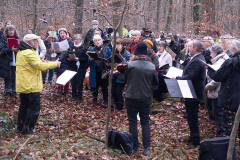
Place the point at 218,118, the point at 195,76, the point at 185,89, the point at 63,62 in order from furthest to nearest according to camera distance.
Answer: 1. the point at 63,62
2. the point at 218,118
3. the point at 195,76
4. the point at 185,89

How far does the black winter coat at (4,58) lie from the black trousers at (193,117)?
5853 mm

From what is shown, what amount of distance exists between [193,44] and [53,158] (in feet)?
12.8

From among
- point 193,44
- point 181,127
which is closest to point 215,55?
point 193,44

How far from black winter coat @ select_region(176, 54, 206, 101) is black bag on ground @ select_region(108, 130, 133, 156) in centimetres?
181

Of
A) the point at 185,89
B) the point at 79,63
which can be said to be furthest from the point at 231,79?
the point at 79,63

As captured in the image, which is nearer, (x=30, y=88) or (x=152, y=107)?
(x=30, y=88)

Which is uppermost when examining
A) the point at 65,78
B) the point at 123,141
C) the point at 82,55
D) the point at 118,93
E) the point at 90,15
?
the point at 90,15

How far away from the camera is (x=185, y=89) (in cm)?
583

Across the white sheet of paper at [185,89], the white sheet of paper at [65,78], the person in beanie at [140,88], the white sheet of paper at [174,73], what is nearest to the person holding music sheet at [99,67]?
the white sheet of paper at [65,78]

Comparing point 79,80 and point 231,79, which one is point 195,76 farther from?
point 79,80

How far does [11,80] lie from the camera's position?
9234mm

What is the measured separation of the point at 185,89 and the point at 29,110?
11.7 feet

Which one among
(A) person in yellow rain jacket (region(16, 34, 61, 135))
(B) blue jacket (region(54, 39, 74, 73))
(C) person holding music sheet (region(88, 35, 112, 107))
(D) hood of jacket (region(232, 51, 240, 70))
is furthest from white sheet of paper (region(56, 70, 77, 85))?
(D) hood of jacket (region(232, 51, 240, 70))

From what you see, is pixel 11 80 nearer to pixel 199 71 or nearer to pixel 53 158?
pixel 53 158
